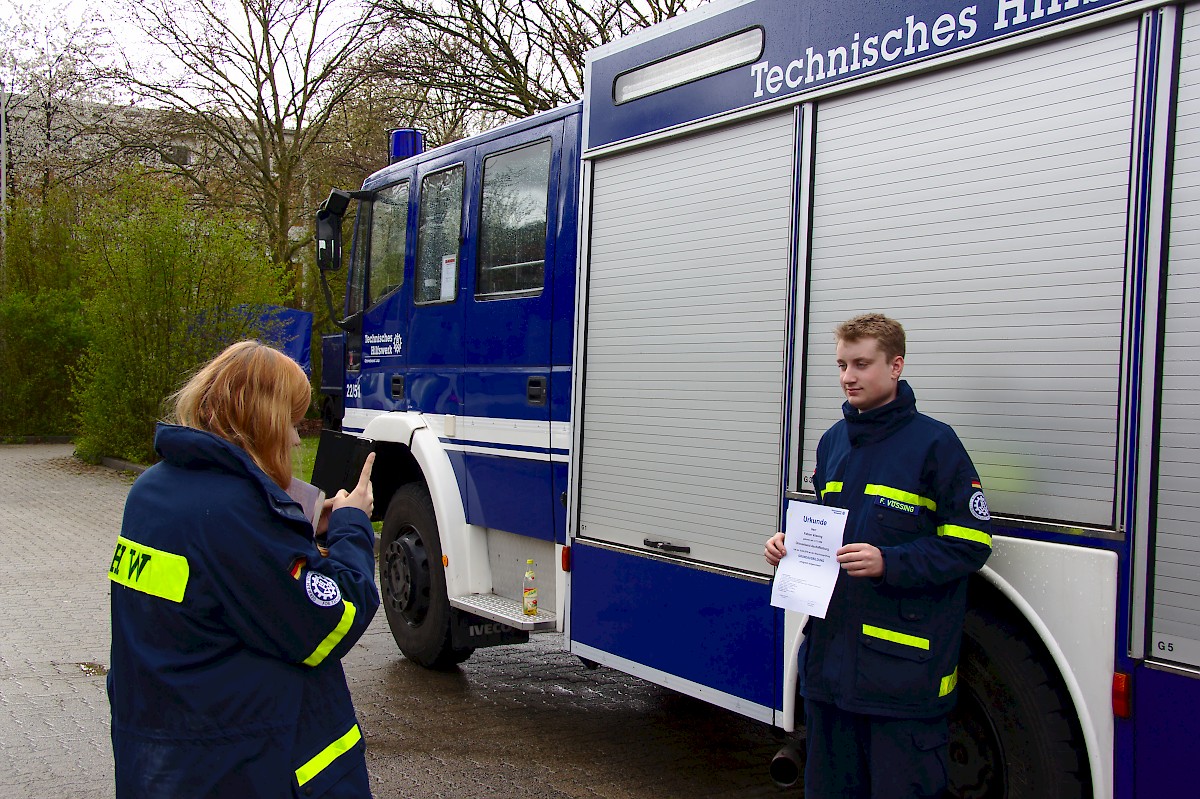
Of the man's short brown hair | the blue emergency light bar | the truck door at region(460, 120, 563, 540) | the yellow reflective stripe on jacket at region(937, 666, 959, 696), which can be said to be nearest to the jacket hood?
the man's short brown hair

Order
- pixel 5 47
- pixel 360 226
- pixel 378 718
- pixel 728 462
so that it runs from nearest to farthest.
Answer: pixel 728 462 < pixel 378 718 < pixel 360 226 < pixel 5 47

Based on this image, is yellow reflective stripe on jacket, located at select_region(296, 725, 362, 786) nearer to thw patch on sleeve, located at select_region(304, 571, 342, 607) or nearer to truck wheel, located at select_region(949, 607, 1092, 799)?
thw patch on sleeve, located at select_region(304, 571, 342, 607)

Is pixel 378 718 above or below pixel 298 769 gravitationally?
below

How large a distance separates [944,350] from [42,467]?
18.9 metres

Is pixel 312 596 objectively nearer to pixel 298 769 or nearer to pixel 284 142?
pixel 298 769

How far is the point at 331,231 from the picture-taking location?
692 cm

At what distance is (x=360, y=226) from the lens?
7.20m

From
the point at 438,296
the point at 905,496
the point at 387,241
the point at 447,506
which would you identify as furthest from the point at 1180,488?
the point at 387,241

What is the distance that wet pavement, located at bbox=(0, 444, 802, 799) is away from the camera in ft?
15.4

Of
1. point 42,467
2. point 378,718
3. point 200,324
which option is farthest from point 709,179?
point 42,467

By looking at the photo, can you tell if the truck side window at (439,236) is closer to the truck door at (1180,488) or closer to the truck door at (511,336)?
the truck door at (511,336)

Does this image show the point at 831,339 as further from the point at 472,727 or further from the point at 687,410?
the point at 472,727

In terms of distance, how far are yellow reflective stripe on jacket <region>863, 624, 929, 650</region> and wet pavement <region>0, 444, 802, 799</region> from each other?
1844 mm

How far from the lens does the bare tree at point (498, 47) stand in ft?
51.8
